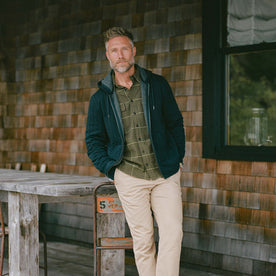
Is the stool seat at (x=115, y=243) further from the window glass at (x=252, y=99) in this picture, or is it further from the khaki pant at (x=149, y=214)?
the window glass at (x=252, y=99)

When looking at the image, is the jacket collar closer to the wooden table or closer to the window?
the wooden table

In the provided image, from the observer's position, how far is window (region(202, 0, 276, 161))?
4262 mm

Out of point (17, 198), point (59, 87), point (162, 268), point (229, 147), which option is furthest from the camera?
point (59, 87)

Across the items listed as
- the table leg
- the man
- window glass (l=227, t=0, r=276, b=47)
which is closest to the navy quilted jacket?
the man

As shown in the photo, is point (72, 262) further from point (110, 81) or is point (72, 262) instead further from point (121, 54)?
point (121, 54)

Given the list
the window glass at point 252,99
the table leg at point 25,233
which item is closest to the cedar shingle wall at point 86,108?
the window glass at point 252,99

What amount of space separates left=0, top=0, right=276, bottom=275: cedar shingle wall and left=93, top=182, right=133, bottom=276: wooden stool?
991mm

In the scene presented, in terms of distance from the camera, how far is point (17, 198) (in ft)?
12.0

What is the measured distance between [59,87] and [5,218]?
1660 millimetres

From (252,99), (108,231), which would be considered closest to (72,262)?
(108,231)

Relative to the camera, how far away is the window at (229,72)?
168 inches

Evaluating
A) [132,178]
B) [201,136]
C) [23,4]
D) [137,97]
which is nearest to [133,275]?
[201,136]

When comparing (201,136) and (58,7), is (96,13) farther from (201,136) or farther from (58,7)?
(201,136)

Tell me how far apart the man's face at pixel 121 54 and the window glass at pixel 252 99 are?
5.16 feet
